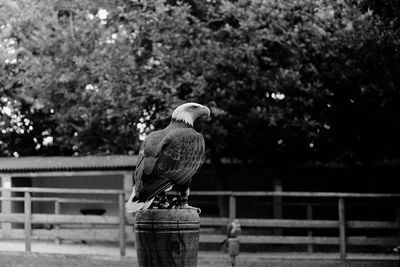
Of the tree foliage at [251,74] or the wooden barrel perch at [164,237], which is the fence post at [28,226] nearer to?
the tree foliage at [251,74]

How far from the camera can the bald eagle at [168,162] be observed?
741 cm

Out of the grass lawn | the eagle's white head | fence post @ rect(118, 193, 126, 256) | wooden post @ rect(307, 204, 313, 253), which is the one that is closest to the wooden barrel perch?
the eagle's white head

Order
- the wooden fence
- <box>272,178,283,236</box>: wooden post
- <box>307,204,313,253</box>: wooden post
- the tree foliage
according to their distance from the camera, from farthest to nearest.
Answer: <box>272,178,283,236</box>: wooden post, <box>307,204,313,253</box>: wooden post, the tree foliage, the wooden fence

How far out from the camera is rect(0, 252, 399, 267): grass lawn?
1363 centimetres

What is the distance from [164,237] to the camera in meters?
7.41

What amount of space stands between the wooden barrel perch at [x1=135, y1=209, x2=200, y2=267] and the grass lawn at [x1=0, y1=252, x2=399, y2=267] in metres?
6.19

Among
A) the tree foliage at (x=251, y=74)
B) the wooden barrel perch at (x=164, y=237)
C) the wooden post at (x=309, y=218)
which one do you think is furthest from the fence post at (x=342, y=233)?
the wooden barrel perch at (x=164, y=237)

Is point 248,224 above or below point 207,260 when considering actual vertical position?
above

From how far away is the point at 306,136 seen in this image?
60.2 feet

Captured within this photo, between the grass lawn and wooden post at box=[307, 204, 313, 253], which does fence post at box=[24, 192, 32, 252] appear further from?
wooden post at box=[307, 204, 313, 253]

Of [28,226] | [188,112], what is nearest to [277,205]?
[28,226]

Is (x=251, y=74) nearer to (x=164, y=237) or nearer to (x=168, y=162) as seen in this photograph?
(x=168, y=162)

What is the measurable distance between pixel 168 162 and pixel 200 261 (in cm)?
801

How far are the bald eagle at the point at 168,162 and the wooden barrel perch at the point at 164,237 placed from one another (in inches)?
5.6
